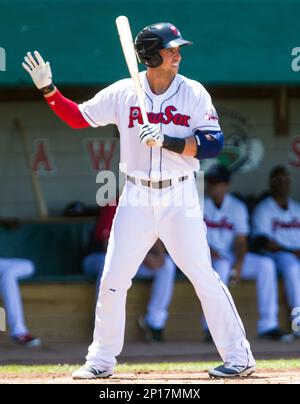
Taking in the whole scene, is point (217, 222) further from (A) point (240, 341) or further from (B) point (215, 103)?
(A) point (240, 341)

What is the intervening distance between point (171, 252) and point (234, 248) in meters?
3.19

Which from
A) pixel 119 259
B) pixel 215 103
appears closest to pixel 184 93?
pixel 119 259

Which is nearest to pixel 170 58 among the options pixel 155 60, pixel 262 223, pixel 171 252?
pixel 155 60

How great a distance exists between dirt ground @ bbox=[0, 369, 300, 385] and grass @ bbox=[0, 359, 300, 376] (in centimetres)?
28

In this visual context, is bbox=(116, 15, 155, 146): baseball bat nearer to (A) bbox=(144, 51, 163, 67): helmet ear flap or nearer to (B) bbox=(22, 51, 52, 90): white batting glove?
(A) bbox=(144, 51, 163, 67): helmet ear flap

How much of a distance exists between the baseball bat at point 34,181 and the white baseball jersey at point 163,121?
3776 millimetres

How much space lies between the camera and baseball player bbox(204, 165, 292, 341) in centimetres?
836

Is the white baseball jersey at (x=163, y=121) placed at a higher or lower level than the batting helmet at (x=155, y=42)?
lower

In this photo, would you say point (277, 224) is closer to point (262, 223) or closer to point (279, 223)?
point (279, 223)

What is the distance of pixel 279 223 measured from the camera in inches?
346

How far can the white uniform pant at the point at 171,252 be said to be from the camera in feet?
17.7

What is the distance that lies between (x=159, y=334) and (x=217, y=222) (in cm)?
102
